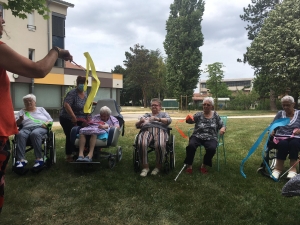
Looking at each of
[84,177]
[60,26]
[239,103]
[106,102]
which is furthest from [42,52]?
[239,103]

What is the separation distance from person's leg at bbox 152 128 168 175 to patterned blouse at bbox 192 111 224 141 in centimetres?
59

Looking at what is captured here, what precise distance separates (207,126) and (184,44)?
2549 centimetres

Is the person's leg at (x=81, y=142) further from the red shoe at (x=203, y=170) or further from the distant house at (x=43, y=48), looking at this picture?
the distant house at (x=43, y=48)

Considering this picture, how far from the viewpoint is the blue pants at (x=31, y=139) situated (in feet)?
13.7

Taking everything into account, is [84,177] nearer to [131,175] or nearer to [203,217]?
[131,175]

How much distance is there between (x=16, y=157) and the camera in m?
4.18

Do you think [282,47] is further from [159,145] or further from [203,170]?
[159,145]

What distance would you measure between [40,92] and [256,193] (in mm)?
16960

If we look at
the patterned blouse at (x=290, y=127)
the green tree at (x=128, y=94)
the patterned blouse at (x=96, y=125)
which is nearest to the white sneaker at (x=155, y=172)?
the patterned blouse at (x=96, y=125)

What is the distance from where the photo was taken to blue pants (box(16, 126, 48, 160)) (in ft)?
13.7

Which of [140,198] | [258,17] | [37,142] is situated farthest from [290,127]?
[258,17]

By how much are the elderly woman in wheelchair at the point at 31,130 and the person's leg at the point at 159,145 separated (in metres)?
1.73

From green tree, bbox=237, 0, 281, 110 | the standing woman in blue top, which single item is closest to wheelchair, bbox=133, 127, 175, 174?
the standing woman in blue top

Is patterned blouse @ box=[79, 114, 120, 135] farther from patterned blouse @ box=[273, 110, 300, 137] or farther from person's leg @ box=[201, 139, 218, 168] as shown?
patterned blouse @ box=[273, 110, 300, 137]
